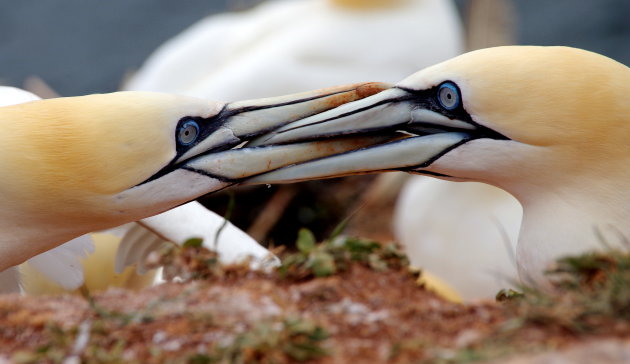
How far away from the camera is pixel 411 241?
33.4 feet

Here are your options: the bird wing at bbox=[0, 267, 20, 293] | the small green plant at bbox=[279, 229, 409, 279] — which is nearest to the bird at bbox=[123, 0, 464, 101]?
the bird wing at bbox=[0, 267, 20, 293]

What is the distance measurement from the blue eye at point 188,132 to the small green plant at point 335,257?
774 mm

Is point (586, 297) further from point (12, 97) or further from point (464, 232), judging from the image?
point (464, 232)

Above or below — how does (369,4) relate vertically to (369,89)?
above

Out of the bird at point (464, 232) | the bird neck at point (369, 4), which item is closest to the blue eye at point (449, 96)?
the bird at point (464, 232)

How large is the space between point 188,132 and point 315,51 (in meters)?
7.46

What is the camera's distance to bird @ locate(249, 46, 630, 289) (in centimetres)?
498

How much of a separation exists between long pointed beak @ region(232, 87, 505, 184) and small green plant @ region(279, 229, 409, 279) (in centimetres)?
64

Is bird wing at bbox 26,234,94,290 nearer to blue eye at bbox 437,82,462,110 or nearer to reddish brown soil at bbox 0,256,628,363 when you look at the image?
reddish brown soil at bbox 0,256,628,363

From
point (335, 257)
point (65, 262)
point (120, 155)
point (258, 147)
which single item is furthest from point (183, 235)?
point (335, 257)

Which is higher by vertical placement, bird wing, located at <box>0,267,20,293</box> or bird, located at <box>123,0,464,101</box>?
bird, located at <box>123,0,464,101</box>

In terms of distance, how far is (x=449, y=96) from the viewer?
5.19 m

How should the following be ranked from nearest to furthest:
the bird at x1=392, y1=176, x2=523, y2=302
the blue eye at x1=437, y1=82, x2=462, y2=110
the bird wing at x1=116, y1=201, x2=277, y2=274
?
the blue eye at x1=437, y1=82, x2=462, y2=110 → the bird wing at x1=116, y1=201, x2=277, y2=274 → the bird at x1=392, y1=176, x2=523, y2=302

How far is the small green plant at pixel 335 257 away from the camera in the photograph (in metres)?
4.49
